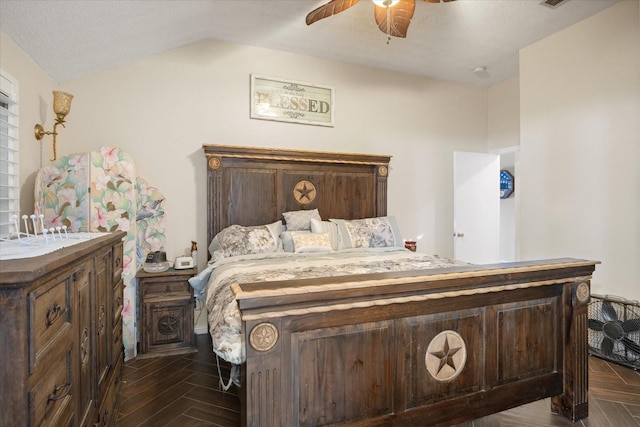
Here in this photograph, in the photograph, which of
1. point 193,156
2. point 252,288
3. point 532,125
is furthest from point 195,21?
point 532,125

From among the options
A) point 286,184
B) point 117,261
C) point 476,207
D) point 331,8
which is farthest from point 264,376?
point 476,207

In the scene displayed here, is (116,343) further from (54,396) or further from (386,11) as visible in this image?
(386,11)

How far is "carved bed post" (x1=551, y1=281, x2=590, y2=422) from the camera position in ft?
6.31

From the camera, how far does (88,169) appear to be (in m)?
2.69

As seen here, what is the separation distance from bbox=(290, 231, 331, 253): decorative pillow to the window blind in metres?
2.10

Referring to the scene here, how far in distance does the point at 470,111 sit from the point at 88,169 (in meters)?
4.76

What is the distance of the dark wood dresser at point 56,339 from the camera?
2.64 feet

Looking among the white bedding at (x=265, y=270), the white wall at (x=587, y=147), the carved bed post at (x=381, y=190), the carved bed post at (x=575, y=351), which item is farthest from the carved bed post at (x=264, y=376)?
the white wall at (x=587, y=147)

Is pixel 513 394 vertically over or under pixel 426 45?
under

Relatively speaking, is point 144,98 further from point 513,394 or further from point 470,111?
point 470,111

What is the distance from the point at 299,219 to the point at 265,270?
123cm

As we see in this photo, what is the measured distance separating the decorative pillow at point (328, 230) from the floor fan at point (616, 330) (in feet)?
7.72

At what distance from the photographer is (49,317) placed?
99 cm

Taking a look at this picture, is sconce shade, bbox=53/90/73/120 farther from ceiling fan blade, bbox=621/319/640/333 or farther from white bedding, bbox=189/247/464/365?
ceiling fan blade, bbox=621/319/640/333
